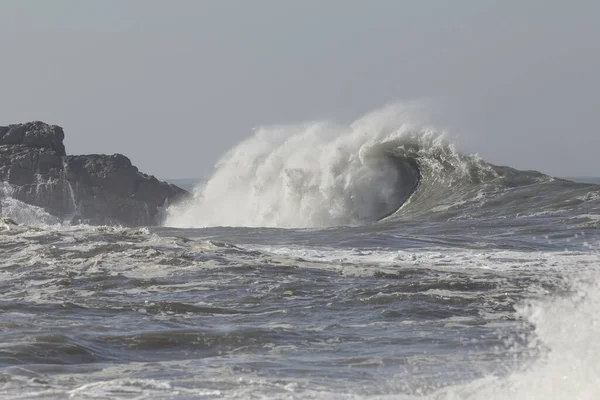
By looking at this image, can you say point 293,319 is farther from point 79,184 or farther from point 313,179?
point 79,184

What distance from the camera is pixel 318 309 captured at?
9812mm

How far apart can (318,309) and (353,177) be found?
16752 millimetres

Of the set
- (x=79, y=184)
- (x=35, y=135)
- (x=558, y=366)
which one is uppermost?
(x=35, y=135)

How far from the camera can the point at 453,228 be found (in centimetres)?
1911

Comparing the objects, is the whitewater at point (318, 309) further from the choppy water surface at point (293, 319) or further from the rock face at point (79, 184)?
the rock face at point (79, 184)

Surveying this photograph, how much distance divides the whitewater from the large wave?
2722mm

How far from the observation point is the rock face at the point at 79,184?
35281 millimetres

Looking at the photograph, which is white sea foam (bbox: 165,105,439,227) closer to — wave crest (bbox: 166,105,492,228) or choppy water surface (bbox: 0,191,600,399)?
wave crest (bbox: 166,105,492,228)

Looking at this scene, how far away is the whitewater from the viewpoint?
6.45 m

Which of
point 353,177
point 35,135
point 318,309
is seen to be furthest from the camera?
point 35,135

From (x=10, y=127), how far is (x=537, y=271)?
2905cm

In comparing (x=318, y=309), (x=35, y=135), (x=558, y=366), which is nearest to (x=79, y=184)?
(x=35, y=135)

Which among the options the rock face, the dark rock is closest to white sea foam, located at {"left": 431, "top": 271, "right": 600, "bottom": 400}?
the rock face

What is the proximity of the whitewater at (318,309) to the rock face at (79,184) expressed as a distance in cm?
1377
